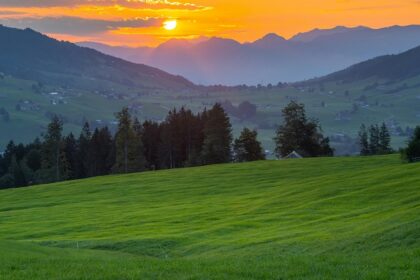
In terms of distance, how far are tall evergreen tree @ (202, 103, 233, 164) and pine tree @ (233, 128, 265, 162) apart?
10.5 ft

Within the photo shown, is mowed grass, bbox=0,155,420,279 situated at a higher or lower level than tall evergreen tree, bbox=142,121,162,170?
lower

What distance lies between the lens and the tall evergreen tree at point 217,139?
11412cm

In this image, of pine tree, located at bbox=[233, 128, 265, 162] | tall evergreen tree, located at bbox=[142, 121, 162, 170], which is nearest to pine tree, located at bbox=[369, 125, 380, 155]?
pine tree, located at bbox=[233, 128, 265, 162]

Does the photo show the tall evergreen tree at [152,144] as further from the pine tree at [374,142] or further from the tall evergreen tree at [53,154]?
the pine tree at [374,142]

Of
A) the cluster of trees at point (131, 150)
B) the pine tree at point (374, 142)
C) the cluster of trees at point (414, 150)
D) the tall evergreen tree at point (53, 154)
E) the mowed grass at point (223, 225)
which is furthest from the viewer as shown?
the pine tree at point (374, 142)

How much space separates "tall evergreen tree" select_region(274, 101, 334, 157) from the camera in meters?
119

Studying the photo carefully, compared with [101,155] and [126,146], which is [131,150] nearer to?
[126,146]

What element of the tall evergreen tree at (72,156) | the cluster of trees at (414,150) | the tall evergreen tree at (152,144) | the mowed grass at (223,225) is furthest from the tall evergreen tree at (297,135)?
the cluster of trees at (414,150)

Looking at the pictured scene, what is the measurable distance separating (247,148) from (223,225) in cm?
7819

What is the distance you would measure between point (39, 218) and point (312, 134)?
75.6m

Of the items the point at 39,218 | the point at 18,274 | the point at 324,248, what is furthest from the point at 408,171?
the point at 18,274

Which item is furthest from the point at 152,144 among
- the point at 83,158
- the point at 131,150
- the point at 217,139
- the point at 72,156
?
the point at 217,139

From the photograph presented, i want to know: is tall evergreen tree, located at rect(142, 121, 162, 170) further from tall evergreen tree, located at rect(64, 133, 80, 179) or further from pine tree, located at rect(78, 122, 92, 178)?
tall evergreen tree, located at rect(64, 133, 80, 179)

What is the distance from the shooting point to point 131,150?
111 metres
